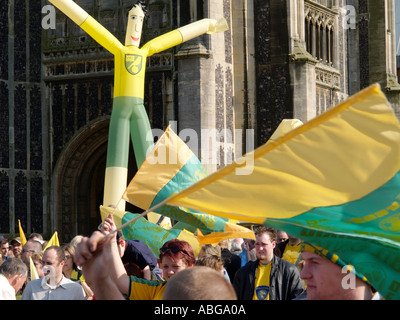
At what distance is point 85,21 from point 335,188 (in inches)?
398

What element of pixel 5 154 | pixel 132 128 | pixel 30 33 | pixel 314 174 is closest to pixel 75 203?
pixel 5 154

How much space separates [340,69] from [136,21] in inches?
440

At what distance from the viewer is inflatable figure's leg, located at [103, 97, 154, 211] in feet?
44.7

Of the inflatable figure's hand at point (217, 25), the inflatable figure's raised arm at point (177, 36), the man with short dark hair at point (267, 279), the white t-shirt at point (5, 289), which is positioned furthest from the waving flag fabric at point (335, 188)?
the inflatable figure's hand at point (217, 25)

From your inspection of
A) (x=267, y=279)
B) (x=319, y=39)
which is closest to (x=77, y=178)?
(x=319, y=39)

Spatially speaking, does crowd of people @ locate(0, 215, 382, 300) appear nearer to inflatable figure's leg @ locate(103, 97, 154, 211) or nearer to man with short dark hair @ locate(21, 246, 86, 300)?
man with short dark hair @ locate(21, 246, 86, 300)

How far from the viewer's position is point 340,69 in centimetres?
2347

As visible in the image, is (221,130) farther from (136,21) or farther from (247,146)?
(136,21)

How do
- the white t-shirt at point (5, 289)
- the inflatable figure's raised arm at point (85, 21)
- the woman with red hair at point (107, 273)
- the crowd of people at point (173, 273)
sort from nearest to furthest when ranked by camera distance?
the crowd of people at point (173, 273) → the woman with red hair at point (107, 273) → the white t-shirt at point (5, 289) → the inflatable figure's raised arm at point (85, 21)

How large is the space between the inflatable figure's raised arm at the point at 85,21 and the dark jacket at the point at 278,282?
7.64 meters

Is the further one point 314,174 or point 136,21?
point 136,21

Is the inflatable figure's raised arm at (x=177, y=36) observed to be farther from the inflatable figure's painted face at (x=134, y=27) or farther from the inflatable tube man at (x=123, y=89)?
the inflatable figure's painted face at (x=134, y=27)

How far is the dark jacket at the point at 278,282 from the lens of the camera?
6434mm
